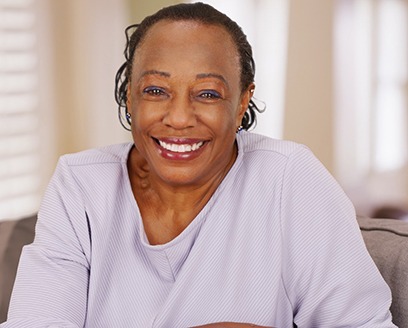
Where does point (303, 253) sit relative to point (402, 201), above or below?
above

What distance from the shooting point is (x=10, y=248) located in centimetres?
200

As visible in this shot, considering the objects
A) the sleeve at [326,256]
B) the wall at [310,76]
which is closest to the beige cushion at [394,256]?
the sleeve at [326,256]

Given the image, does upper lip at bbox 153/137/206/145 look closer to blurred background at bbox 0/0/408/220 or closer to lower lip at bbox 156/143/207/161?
lower lip at bbox 156/143/207/161

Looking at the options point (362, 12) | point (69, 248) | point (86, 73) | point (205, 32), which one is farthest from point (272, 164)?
point (362, 12)

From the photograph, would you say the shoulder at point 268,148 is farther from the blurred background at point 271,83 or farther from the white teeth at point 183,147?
the blurred background at point 271,83

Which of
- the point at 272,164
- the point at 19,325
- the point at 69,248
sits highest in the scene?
the point at 272,164

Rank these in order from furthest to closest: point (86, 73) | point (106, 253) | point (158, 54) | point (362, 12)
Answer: point (362, 12), point (86, 73), point (106, 253), point (158, 54)

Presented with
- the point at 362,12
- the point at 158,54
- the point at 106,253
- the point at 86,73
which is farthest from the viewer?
the point at 362,12

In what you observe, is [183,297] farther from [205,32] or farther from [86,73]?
[86,73]

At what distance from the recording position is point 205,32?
143 centimetres

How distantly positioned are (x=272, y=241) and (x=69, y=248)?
375 millimetres

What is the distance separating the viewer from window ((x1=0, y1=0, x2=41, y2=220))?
244cm

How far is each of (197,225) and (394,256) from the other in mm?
413

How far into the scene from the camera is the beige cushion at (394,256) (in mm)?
1577
